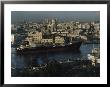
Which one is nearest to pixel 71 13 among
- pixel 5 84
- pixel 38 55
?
pixel 38 55

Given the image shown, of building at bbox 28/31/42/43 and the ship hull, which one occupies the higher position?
building at bbox 28/31/42/43

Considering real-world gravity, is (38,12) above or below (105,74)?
above

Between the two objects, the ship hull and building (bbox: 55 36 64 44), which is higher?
building (bbox: 55 36 64 44)

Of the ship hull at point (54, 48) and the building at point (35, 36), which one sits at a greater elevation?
the building at point (35, 36)

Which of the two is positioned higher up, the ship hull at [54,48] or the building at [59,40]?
the building at [59,40]

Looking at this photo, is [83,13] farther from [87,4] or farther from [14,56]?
[14,56]

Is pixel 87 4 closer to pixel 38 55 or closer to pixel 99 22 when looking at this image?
pixel 99 22

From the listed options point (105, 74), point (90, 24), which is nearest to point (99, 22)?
point (90, 24)

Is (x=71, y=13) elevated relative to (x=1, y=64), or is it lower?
elevated

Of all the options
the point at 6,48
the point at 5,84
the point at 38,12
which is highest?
the point at 38,12
